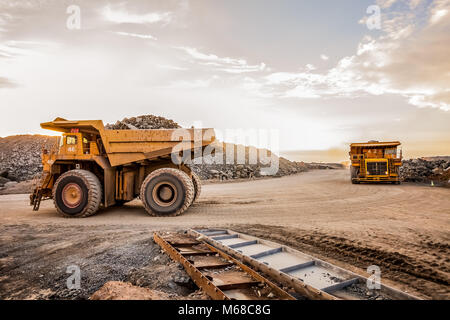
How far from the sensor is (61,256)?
535cm

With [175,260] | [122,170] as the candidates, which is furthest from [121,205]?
[175,260]

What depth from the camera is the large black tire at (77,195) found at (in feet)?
30.9

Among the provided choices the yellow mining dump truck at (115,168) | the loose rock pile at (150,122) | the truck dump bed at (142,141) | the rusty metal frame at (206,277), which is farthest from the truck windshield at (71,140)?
the loose rock pile at (150,122)

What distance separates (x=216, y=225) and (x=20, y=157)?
125 feet

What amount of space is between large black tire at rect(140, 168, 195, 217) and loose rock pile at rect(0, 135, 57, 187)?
13076 millimetres

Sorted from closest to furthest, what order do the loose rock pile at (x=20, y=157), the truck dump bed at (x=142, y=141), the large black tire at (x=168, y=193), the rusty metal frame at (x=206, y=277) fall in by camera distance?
the rusty metal frame at (x=206, y=277) < the large black tire at (x=168, y=193) < the truck dump bed at (x=142, y=141) < the loose rock pile at (x=20, y=157)

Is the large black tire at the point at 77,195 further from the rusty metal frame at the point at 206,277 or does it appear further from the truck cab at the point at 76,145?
the rusty metal frame at the point at 206,277

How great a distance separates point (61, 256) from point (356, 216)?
7.78m

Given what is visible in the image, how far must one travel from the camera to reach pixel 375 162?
65.5 feet

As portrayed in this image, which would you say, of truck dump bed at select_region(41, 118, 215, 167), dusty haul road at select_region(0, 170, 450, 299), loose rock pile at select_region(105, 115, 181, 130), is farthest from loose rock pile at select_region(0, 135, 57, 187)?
dusty haul road at select_region(0, 170, 450, 299)

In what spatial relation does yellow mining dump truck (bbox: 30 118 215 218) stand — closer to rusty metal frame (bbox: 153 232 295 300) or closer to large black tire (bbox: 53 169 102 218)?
large black tire (bbox: 53 169 102 218)

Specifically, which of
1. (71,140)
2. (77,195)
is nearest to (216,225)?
(77,195)

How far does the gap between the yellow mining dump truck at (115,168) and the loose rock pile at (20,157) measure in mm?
10295
